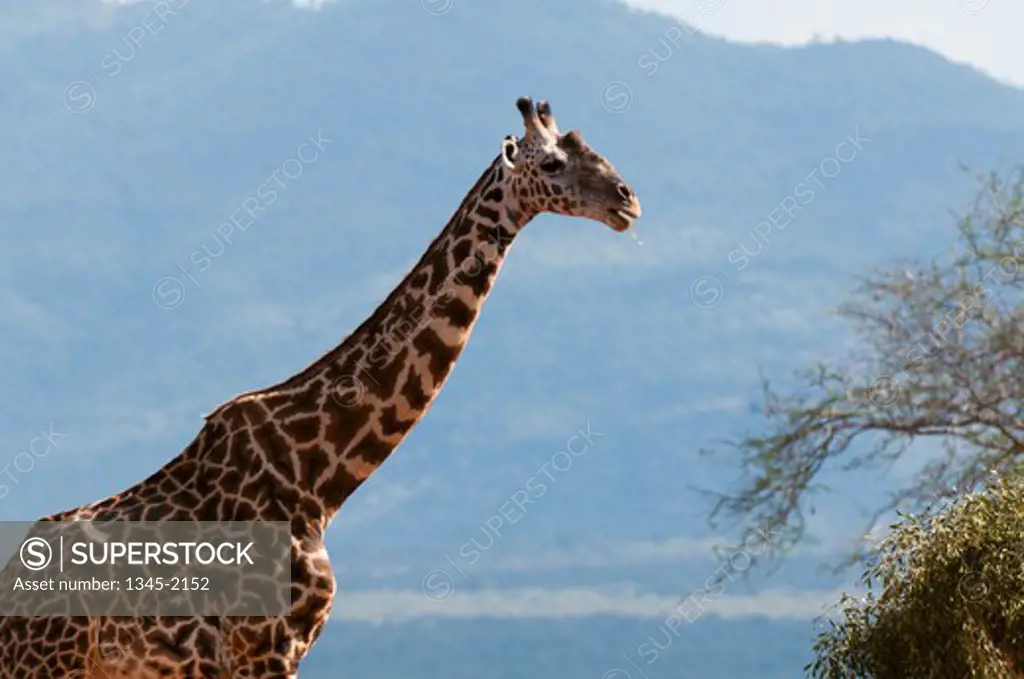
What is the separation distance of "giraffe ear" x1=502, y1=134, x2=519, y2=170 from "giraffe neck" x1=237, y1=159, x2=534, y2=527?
2.0 inches

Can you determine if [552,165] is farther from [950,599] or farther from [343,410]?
[950,599]

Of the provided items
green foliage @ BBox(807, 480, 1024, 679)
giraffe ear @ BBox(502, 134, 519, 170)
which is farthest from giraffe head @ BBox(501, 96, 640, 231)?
green foliage @ BBox(807, 480, 1024, 679)

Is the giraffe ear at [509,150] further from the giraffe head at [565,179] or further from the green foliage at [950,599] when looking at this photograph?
the green foliage at [950,599]

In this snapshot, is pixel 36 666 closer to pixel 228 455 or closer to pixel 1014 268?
pixel 228 455

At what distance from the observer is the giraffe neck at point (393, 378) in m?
6.33

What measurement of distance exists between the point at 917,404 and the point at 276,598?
10.9m

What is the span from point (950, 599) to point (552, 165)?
472 cm

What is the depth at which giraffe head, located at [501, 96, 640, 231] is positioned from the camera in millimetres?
6289

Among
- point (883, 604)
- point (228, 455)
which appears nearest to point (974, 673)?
point (883, 604)

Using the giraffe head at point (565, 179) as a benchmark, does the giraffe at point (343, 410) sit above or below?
below

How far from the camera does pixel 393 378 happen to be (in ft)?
20.9

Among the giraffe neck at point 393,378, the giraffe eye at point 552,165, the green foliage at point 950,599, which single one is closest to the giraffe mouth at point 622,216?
the giraffe eye at point 552,165

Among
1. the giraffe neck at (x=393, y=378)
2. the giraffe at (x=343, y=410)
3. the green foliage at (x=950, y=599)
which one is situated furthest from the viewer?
the green foliage at (x=950, y=599)

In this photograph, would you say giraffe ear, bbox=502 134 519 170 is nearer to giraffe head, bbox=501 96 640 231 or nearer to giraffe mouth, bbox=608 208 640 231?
giraffe head, bbox=501 96 640 231
